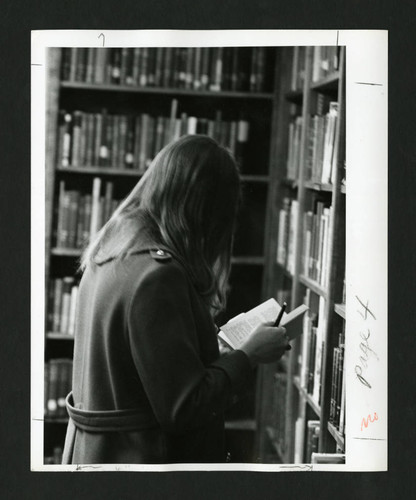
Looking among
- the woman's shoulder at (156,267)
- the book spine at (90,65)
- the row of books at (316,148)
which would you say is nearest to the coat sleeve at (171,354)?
the woman's shoulder at (156,267)

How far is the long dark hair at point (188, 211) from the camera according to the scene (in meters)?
1.61

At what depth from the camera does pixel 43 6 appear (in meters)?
1.68

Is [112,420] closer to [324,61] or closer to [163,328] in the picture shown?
[163,328]

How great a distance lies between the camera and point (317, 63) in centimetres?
184

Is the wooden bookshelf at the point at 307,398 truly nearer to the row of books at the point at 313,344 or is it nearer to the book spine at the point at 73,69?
the row of books at the point at 313,344

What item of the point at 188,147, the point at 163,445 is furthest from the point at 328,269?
the point at 163,445

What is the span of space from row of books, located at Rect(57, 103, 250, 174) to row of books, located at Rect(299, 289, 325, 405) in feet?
1.79

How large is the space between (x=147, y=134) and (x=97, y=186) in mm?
260

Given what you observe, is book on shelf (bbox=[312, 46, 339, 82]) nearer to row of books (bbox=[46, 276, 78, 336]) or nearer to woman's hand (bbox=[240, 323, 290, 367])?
woman's hand (bbox=[240, 323, 290, 367])

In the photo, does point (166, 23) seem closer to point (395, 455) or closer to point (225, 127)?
point (225, 127)

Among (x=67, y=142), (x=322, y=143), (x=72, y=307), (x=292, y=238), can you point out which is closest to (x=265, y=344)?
(x=292, y=238)

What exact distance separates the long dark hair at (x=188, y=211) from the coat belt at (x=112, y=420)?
33 cm

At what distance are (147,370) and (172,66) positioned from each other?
0.86 m

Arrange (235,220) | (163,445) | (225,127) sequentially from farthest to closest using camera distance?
(225,127) < (235,220) < (163,445)
